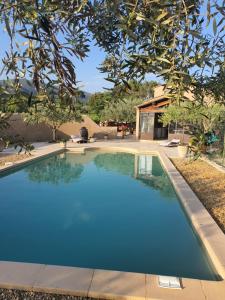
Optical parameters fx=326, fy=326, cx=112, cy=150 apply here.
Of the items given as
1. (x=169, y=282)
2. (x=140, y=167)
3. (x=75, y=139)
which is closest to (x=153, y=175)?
(x=140, y=167)

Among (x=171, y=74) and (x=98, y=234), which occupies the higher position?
(x=171, y=74)

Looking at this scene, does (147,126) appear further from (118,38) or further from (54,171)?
(118,38)

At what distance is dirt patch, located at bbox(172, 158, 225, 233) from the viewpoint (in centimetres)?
831

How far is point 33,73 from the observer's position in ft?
7.00

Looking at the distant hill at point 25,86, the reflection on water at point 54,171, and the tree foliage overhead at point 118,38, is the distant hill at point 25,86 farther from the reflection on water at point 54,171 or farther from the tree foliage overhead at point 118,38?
the reflection on water at point 54,171

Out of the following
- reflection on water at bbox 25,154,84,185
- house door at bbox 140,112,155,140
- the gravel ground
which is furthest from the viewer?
house door at bbox 140,112,155,140

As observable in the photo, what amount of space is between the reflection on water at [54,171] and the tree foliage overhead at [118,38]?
1193 cm

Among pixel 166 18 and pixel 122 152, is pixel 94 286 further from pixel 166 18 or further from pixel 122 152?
pixel 122 152

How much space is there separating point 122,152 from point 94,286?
18.3 m

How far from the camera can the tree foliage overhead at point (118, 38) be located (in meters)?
1.76

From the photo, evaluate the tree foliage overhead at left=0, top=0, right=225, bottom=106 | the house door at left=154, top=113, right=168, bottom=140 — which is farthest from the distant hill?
the house door at left=154, top=113, right=168, bottom=140

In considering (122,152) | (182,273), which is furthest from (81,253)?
(122,152)

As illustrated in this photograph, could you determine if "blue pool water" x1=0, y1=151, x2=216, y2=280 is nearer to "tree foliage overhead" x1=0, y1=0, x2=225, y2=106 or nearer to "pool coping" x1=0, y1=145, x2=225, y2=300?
"pool coping" x1=0, y1=145, x2=225, y2=300

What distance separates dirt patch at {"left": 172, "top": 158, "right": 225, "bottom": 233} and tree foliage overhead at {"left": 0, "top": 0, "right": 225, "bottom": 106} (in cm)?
575
